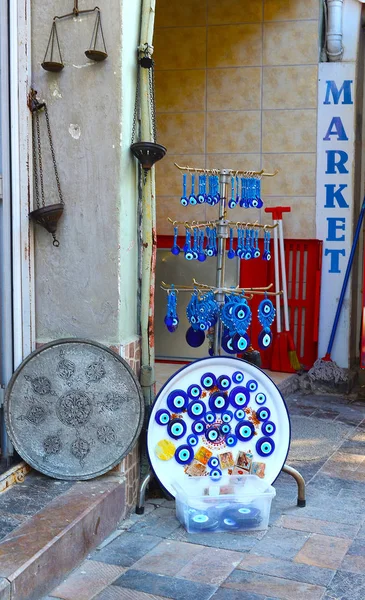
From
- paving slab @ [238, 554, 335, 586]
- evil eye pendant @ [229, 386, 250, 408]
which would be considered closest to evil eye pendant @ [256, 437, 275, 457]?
evil eye pendant @ [229, 386, 250, 408]

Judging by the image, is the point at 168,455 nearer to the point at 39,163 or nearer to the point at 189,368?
the point at 189,368

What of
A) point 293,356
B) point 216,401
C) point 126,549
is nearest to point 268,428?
point 216,401

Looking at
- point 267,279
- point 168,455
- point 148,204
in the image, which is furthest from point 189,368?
point 267,279

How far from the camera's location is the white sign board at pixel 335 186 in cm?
645

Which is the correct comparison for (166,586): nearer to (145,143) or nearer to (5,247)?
(5,247)

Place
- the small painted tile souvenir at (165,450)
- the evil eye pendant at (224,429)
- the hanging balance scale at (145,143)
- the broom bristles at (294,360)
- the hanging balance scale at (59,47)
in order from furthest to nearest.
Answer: the broom bristles at (294,360)
the evil eye pendant at (224,429)
the small painted tile souvenir at (165,450)
the hanging balance scale at (145,143)
the hanging balance scale at (59,47)

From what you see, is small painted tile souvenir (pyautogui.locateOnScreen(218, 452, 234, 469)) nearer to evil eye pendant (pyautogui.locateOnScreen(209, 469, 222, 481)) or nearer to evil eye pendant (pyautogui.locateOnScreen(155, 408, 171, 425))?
evil eye pendant (pyautogui.locateOnScreen(209, 469, 222, 481))

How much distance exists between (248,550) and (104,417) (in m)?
0.89

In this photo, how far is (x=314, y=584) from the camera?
2.99 metres

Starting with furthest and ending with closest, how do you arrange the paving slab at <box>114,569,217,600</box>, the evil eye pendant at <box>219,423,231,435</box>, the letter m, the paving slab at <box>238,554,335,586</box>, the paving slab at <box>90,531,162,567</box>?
1. the letter m
2. the evil eye pendant at <box>219,423,231,435</box>
3. the paving slab at <box>90,531,162,567</box>
4. the paving slab at <box>238,554,335,586</box>
5. the paving slab at <box>114,569,217,600</box>

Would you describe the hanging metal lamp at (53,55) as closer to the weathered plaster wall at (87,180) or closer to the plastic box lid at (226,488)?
the weathered plaster wall at (87,180)

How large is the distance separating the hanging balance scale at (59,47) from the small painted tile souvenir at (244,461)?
204 centimetres

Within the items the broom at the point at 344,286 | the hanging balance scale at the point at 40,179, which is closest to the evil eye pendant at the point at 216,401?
the hanging balance scale at the point at 40,179

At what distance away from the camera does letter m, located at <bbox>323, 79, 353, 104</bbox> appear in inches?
253
